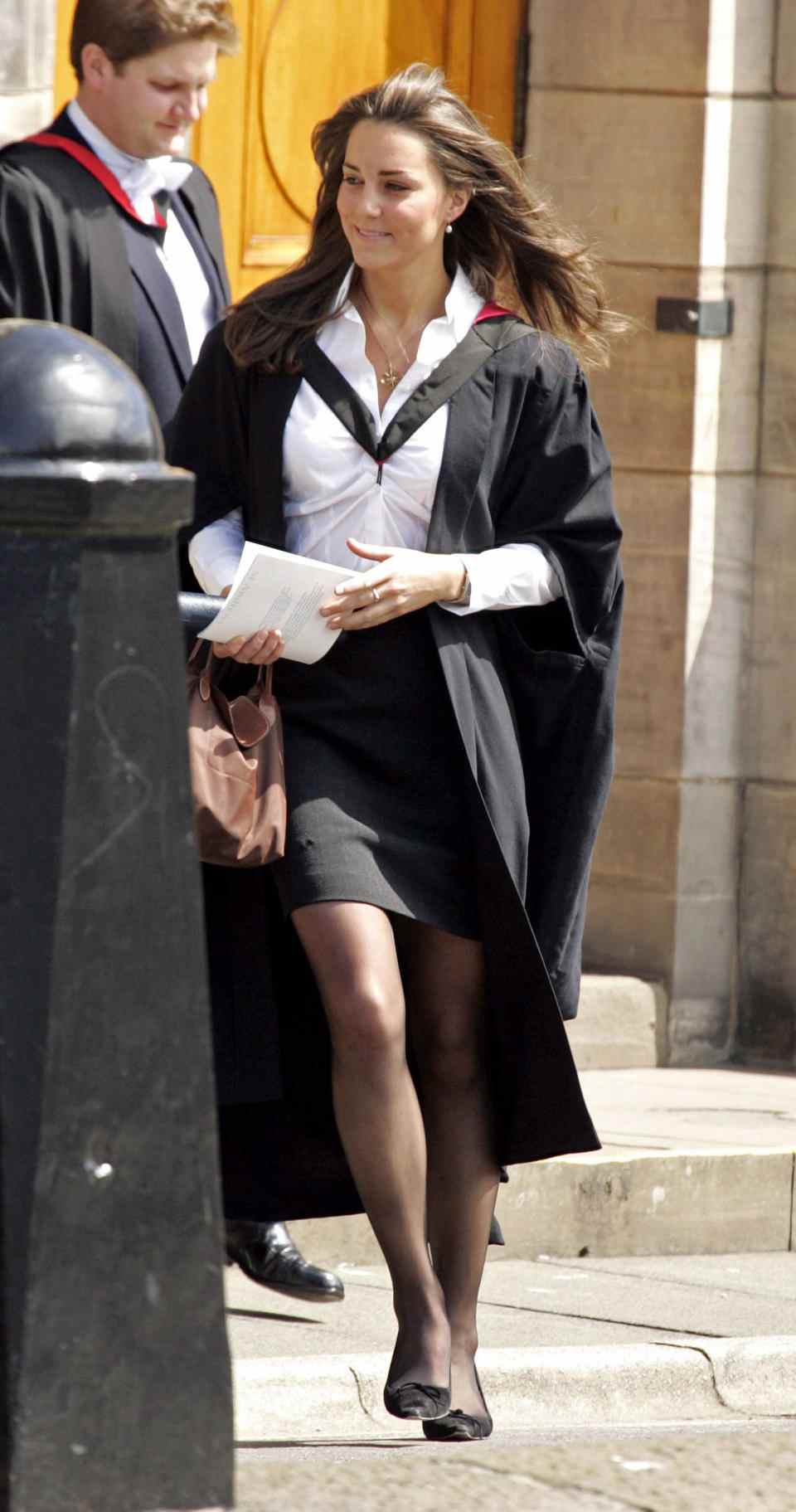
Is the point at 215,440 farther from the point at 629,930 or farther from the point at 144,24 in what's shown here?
the point at 629,930

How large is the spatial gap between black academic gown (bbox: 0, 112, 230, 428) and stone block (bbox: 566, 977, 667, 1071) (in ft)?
8.87

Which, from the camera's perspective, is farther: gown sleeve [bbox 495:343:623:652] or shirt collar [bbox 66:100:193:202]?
shirt collar [bbox 66:100:193:202]

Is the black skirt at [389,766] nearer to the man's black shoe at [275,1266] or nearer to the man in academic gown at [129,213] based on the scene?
the man in academic gown at [129,213]

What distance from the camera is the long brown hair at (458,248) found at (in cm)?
471

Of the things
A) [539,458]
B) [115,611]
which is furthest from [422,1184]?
[115,611]

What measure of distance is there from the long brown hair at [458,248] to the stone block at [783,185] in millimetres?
2684

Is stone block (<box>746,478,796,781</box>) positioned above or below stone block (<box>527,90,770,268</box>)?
below

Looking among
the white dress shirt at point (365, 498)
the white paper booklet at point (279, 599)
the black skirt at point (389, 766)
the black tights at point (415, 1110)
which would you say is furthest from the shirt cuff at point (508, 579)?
the black tights at point (415, 1110)

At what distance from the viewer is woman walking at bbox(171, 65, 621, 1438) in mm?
4465

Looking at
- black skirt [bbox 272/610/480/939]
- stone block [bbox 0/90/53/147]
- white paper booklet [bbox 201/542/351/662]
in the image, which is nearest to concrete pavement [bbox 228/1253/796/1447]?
black skirt [bbox 272/610/480/939]

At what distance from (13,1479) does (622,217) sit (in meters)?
5.24

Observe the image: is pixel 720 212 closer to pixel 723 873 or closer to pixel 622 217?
pixel 622 217

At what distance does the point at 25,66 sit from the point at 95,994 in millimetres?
3885

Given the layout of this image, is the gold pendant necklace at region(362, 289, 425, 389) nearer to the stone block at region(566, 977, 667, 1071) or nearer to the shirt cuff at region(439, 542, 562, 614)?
the shirt cuff at region(439, 542, 562, 614)
